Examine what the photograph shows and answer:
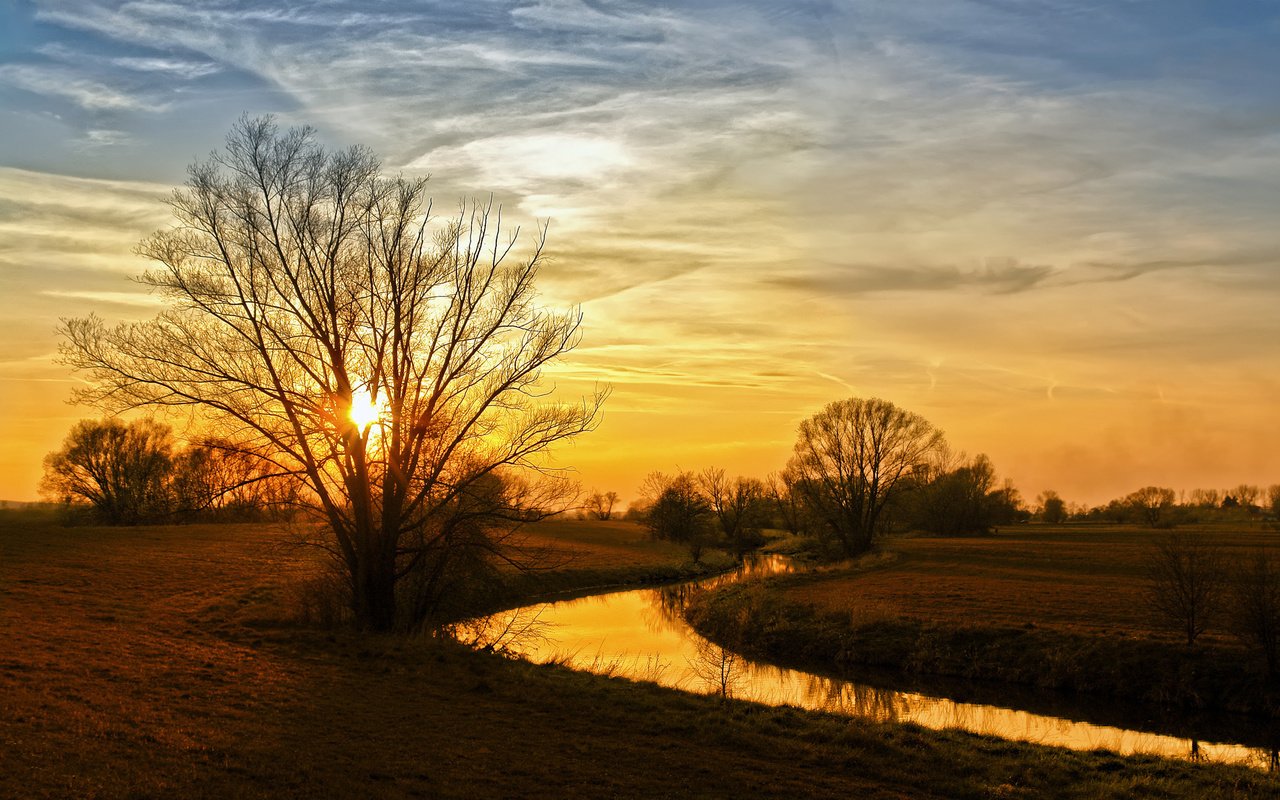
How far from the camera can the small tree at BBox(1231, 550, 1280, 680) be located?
67.5 ft

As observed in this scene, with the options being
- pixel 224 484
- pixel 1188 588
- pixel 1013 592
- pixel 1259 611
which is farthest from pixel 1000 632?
pixel 224 484

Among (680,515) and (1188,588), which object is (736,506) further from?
(1188,588)

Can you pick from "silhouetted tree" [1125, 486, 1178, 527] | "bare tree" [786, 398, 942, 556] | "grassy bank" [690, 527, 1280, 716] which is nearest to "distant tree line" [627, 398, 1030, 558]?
"bare tree" [786, 398, 942, 556]

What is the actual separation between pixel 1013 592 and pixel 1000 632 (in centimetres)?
866

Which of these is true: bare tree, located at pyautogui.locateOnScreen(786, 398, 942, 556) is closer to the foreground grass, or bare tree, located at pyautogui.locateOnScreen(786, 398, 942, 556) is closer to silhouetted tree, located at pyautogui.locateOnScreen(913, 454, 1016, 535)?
silhouetted tree, located at pyautogui.locateOnScreen(913, 454, 1016, 535)

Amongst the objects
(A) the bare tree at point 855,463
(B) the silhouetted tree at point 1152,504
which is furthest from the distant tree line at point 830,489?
(B) the silhouetted tree at point 1152,504

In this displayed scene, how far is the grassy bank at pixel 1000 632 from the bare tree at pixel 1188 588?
2.01ft

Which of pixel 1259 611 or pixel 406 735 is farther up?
pixel 1259 611

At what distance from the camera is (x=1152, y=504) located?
120 metres

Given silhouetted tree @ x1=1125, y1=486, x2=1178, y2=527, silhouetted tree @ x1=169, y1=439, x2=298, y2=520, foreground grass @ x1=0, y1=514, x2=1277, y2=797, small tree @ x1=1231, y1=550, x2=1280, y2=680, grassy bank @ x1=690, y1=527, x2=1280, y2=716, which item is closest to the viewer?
foreground grass @ x1=0, y1=514, x2=1277, y2=797

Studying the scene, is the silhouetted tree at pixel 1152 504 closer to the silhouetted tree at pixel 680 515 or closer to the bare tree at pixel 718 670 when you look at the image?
the silhouetted tree at pixel 680 515

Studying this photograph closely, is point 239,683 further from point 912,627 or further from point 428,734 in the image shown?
point 912,627

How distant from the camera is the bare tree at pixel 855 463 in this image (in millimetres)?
60156

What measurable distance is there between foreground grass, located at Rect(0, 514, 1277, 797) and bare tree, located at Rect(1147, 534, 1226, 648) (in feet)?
39.4
